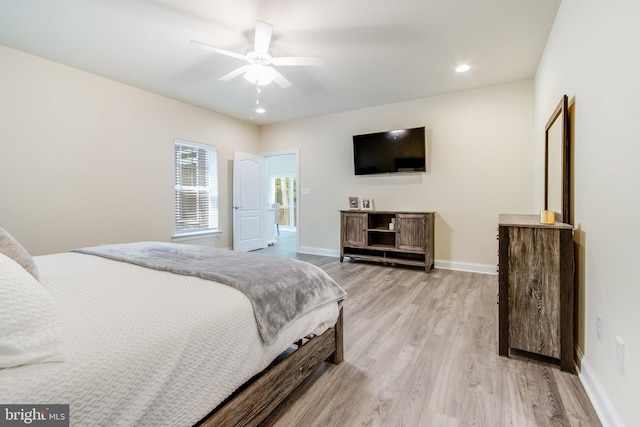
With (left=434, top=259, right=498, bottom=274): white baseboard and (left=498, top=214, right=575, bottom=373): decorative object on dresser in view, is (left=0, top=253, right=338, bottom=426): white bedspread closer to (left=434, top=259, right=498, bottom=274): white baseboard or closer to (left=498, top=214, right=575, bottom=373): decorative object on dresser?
(left=498, top=214, right=575, bottom=373): decorative object on dresser

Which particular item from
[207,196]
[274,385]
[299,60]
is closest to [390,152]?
[299,60]

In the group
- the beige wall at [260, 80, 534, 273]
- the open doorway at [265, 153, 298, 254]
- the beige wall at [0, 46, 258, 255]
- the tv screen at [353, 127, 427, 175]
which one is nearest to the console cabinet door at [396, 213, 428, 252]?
the beige wall at [260, 80, 534, 273]

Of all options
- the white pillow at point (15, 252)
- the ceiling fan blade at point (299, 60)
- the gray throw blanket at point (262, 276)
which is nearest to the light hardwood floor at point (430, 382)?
the gray throw blanket at point (262, 276)

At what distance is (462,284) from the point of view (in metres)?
3.50

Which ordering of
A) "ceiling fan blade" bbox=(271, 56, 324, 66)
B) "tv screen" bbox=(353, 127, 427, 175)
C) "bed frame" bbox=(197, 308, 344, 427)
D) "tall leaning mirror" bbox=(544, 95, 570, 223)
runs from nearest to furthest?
"bed frame" bbox=(197, 308, 344, 427) < "tall leaning mirror" bbox=(544, 95, 570, 223) < "ceiling fan blade" bbox=(271, 56, 324, 66) < "tv screen" bbox=(353, 127, 427, 175)

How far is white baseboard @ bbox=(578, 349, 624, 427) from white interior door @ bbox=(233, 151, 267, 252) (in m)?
4.75

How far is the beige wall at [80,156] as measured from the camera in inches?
117

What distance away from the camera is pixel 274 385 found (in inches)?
52.5

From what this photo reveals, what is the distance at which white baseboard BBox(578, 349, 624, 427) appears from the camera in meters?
1.27

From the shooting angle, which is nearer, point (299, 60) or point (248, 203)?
point (299, 60)

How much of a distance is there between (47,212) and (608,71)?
4.92m

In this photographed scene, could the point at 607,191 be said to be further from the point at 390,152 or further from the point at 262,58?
the point at 390,152

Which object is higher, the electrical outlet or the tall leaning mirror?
the tall leaning mirror

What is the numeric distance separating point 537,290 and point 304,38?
2858 mm
